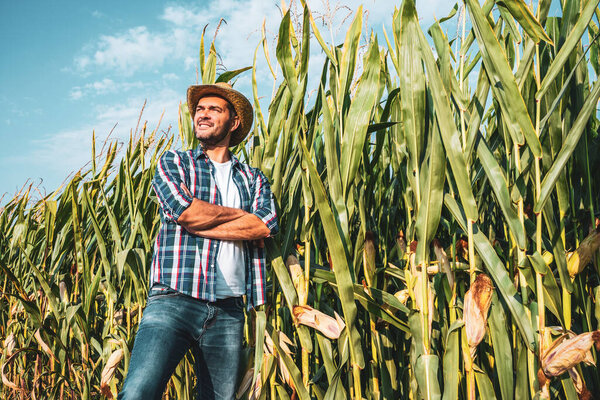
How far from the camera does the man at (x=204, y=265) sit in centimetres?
142

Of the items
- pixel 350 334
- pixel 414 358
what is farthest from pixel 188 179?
pixel 414 358

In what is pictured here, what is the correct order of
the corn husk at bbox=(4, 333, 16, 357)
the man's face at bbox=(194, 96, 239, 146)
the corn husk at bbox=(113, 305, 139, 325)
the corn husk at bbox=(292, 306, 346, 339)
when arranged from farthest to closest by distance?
the corn husk at bbox=(4, 333, 16, 357), the corn husk at bbox=(113, 305, 139, 325), the man's face at bbox=(194, 96, 239, 146), the corn husk at bbox=(292, 306, 346, 339)

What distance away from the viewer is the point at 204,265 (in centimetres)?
151

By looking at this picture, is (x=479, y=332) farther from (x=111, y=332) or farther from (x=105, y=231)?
(x=105, y=231)

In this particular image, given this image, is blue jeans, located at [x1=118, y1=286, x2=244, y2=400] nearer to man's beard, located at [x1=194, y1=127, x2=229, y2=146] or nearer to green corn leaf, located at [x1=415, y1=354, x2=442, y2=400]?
man's beard, located at [x1=194, y1=127, x2=229, y2=146]

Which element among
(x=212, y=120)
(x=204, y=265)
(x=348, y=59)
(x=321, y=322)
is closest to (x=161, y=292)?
(x=204, y=265)

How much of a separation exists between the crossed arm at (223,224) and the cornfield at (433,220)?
0.11m

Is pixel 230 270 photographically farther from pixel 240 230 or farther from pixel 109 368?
pixel 109 368

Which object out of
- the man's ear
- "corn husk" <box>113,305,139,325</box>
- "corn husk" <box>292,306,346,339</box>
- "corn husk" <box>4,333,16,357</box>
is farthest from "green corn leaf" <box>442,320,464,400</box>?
"corn husk" <box>4,333,16,357</box>

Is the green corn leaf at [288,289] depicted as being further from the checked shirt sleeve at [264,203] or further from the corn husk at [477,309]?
the corn husk at [477,309]

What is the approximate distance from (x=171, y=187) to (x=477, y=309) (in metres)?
1.01

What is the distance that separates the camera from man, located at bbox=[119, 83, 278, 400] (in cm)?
142

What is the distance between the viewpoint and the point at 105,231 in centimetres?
242

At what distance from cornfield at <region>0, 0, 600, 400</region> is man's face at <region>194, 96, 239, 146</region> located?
5.7 inches
